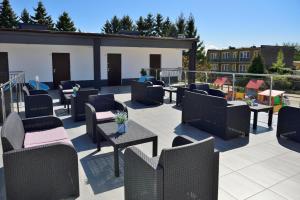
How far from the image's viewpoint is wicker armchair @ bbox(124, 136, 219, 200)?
1.86 m

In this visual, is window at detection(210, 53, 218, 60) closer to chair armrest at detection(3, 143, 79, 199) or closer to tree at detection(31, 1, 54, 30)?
tree at detection(31, 1, 54, 30)

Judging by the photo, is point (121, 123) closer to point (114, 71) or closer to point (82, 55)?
point (82, 55)

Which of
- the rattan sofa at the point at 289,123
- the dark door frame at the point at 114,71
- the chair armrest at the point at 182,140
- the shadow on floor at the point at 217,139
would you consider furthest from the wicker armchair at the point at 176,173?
the dark door frame at the point at 114,71

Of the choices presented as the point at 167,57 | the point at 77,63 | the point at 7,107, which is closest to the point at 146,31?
the point at 167,57

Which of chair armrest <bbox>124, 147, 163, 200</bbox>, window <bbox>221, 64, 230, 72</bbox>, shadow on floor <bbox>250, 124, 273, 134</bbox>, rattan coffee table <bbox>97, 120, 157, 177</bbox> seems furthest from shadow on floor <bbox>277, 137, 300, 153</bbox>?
window <bbox>221, 64, 230, 72</bbox>

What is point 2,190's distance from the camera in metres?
2.56

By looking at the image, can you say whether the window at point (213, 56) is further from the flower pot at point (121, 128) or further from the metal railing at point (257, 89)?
the flower pot at point (121, 128)

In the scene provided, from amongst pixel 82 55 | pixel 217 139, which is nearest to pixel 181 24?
pixel 82 55

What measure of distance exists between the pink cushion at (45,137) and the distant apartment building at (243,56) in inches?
1372

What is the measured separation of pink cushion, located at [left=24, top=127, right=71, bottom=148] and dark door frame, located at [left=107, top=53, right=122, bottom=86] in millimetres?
9737

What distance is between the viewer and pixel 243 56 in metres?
37.4

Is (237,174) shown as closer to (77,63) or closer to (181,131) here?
(181,131)

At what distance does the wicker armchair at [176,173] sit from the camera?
6.12 ft

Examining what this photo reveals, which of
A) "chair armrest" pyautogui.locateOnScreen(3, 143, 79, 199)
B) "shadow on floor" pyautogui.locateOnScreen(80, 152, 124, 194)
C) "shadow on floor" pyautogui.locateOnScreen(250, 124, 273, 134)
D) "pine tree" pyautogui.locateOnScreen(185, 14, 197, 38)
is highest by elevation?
"pine tree" pyautogui.locateOnScreen(185, 14, 197, 38)
